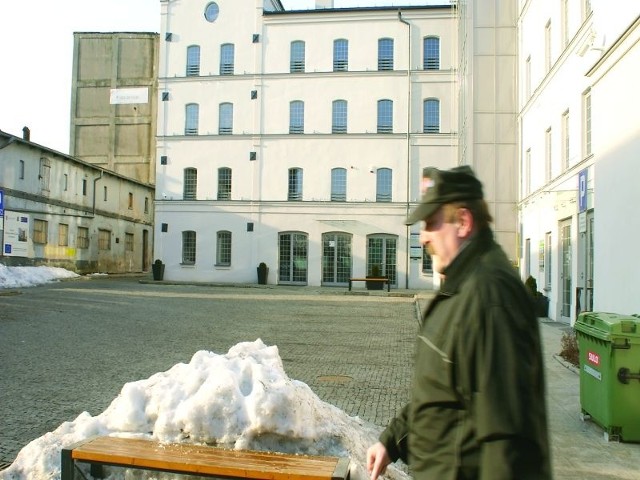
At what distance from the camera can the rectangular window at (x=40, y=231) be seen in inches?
1426

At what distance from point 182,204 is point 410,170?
1425 centimetres

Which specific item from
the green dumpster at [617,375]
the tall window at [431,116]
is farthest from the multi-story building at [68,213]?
the green dumpster at [617,375]

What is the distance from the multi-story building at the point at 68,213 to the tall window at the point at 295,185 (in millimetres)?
13613

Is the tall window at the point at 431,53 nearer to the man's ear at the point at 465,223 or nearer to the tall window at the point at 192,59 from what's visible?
the tall window at the point at 192,59

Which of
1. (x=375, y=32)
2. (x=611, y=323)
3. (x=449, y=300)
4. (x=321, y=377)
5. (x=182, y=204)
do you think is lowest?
(x=321, y=377)

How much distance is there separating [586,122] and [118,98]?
4313 centimetres

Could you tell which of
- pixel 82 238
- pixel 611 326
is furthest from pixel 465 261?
pixel 82 238

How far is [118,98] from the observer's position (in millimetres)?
51562

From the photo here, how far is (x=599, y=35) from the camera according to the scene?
41.4 feet

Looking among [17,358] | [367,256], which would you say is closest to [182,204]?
[367,256]

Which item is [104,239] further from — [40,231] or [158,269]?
[40,231]

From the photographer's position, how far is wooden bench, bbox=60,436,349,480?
3727 mm

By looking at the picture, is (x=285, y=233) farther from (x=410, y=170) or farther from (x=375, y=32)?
(x=375, y=32)

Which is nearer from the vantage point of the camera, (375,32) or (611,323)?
(611,323)
